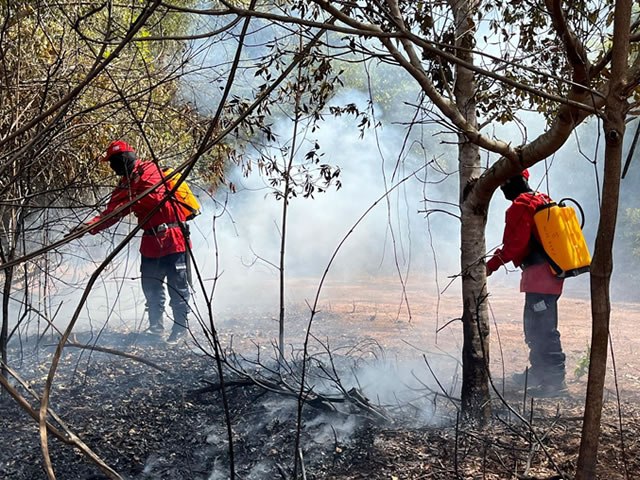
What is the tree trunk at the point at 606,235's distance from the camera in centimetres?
138

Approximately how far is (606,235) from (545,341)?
4046 mm

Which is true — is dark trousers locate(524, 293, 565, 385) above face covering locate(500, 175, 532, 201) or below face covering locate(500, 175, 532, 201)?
below

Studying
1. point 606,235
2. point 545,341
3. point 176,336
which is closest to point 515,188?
point 545,341

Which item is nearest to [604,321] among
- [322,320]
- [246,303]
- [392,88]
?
[322,320]

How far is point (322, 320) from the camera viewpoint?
328 inches

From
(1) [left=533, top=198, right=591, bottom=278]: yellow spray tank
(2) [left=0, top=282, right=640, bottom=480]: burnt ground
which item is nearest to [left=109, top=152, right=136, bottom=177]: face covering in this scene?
(2) [left=0, top=282, right=640, bottom=480]: burnt ground

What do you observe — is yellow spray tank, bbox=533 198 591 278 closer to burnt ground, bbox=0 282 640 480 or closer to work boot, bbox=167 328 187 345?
burnt ground, bbox=0 282 640 480

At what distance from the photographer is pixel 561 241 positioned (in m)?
4.93

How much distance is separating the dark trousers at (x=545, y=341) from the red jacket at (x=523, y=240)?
0.38 feet

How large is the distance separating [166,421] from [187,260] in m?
2.91

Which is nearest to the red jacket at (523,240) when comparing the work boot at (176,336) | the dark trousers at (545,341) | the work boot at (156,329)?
the dark trousers at (545,341)

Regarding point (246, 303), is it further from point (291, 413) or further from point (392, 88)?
point (392, 88)

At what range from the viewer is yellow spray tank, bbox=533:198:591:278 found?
16.1 ft

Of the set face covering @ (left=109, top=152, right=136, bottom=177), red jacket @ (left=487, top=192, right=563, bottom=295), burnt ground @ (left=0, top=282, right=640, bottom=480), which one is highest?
face covering @ (left=109, top=152, right=136, bottom=177)
